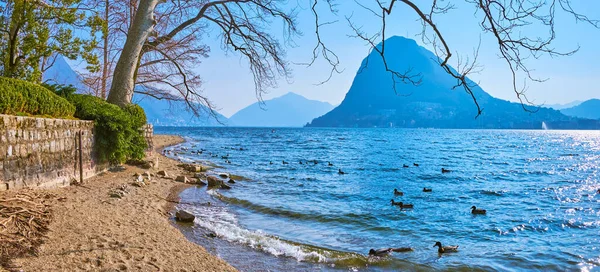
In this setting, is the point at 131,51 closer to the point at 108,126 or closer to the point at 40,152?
the point at 108,126

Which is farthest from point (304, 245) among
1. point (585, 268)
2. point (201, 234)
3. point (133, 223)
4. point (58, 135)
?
point (58, 135)

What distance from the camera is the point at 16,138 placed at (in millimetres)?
7816

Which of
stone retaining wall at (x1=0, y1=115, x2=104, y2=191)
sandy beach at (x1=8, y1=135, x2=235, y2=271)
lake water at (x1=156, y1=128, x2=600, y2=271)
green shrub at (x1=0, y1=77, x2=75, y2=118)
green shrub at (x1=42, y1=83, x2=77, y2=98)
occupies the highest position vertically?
green shrub at (x1=42, y1=83, x2=77, y2=98)

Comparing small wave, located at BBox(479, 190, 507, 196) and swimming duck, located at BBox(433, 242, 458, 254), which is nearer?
swimming duck, located at BBox(433, 242, 458, 254)

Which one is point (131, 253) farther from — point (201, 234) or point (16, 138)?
point (16, 138)

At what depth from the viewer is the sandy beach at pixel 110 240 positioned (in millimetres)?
5266

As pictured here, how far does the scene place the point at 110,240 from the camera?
6309mm

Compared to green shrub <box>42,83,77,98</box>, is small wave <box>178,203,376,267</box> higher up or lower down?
lower down

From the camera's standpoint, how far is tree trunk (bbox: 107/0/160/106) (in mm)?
13843

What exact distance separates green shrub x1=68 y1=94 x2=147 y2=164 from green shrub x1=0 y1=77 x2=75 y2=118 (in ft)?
3.85

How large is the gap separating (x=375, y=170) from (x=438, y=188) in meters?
7.89

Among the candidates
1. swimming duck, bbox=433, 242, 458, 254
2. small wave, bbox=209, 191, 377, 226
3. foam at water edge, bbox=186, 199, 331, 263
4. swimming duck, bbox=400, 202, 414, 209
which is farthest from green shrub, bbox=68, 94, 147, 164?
swimming duck, bbox=433, 242, 458, 254

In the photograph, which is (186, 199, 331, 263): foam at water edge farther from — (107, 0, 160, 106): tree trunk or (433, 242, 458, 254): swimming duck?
(107, 0, 160, 106): tree trunk

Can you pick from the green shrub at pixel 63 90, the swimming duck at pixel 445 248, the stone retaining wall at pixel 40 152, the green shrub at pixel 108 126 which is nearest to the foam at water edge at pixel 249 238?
the swimming duck at pixel 445 248
